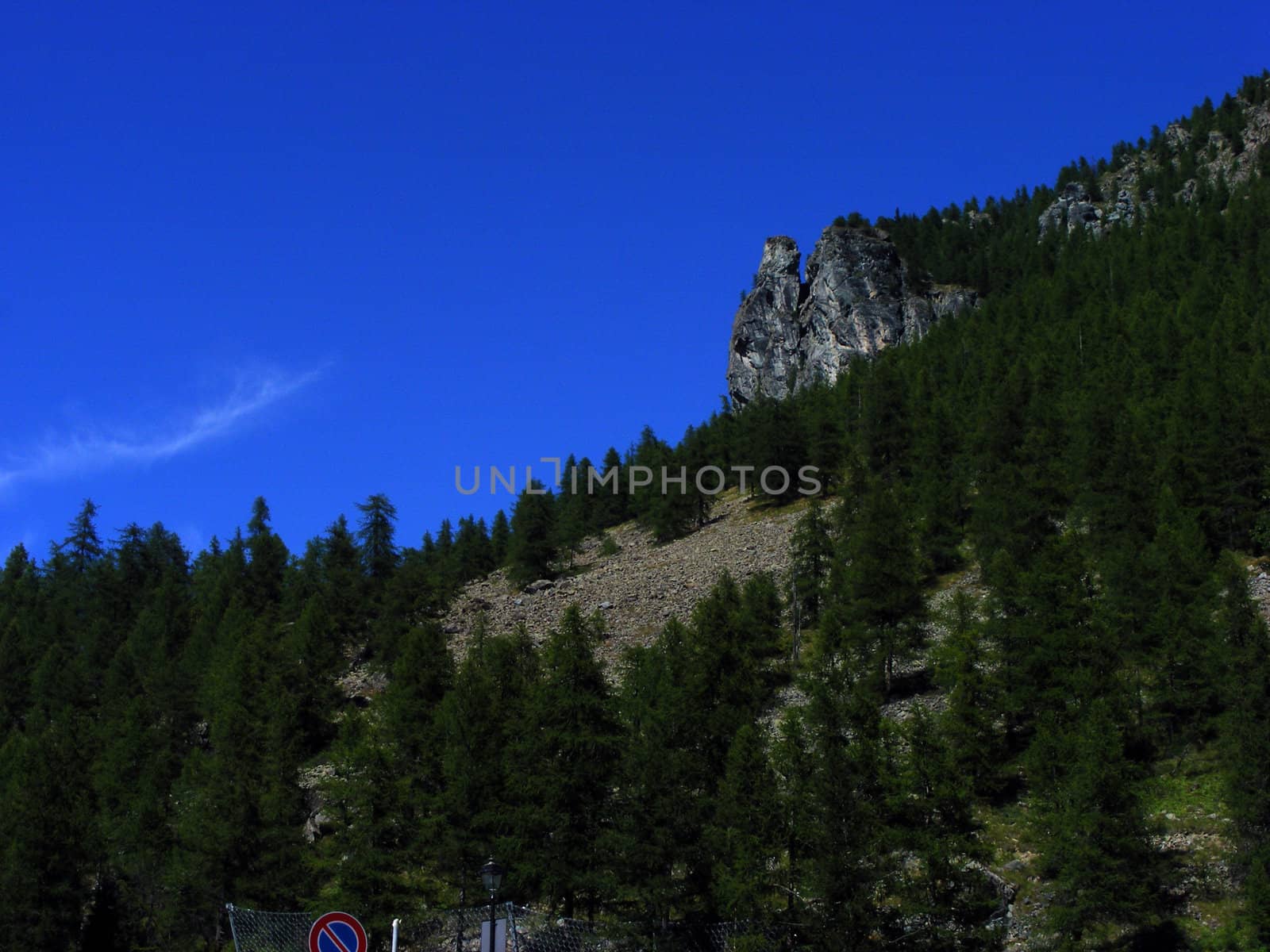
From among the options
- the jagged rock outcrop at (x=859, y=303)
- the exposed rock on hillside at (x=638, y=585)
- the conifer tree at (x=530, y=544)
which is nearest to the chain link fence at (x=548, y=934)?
the exposed rock on hillside at (x=638, y=585)

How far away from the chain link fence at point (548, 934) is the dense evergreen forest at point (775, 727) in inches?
23.5

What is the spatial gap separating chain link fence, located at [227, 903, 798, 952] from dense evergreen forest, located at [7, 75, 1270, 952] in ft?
1.95

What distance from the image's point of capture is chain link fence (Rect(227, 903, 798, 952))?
91.5ft

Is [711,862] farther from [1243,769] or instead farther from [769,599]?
[769,599]

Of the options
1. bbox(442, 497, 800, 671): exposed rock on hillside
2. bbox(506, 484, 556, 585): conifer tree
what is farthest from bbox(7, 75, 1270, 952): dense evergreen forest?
bbox(506, 484, 556, 585): conifer tree

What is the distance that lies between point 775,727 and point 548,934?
2414cm

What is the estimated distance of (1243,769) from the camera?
3250 cm

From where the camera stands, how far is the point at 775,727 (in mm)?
51250

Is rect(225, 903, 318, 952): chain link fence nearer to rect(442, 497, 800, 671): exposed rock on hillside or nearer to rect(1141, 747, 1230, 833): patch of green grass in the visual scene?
rect(1141, 747, 1230, 833): patch of green grass

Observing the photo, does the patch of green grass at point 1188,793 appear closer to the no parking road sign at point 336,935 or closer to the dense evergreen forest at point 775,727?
the dense evergreen forest at point 775,727

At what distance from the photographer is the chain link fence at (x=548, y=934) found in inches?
1097

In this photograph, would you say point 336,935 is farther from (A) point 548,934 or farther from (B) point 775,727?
(B) point 775,727

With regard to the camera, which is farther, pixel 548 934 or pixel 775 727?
pixel 775 727

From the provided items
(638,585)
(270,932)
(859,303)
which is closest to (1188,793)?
(270,932)
